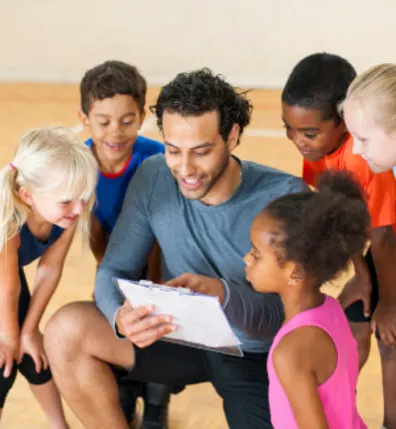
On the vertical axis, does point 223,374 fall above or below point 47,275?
below

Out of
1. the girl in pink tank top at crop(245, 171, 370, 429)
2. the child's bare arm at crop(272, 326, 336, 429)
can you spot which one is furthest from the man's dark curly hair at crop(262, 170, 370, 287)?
the child's bare arm at crop(272, 326, 336, 429)

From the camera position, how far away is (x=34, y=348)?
6.84 ft

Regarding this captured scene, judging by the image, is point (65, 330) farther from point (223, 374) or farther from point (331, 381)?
point (331, 381)

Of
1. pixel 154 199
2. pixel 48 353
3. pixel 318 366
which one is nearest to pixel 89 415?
pixel 48 353

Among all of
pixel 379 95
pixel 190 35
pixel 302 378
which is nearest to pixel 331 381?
pixel 302 378

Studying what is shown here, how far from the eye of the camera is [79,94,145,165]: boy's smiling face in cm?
235

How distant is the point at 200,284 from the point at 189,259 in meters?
0.22

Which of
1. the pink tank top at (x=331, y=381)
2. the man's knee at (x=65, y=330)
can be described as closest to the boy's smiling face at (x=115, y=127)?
the man's knee at (x=65, y=330)

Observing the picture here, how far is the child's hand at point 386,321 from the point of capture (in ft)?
6.97

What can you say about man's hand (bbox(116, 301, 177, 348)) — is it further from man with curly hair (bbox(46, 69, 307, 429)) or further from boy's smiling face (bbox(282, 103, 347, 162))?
boy's smiling face (bbox(282, 103, 347, 162))

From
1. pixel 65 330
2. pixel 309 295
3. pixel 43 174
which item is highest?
pixel 43 174

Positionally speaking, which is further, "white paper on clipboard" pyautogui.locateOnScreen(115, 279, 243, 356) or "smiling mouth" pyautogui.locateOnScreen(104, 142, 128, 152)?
"smiling mouth" pyautogui.locateOnScreen(104, 142, 128, 152)

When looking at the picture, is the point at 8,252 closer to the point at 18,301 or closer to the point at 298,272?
the point at 18,301

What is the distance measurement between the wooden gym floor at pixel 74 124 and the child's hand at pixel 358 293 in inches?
12.1
